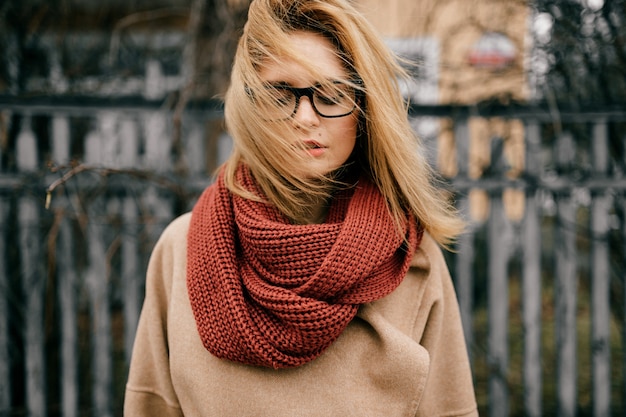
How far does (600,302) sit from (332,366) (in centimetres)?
186

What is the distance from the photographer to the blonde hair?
125 cm

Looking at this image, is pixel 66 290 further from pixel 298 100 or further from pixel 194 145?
pixel 298 100

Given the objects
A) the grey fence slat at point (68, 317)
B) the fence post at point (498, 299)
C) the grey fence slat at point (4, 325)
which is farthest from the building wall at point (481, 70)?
the grey fence slat at point (4, 325)

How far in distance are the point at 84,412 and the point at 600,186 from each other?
2829mm

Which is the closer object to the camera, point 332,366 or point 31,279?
point 332,366

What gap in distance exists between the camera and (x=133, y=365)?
1.47m

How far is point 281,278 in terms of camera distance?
4.21 feet

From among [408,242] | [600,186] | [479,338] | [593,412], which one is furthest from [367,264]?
[479,338]

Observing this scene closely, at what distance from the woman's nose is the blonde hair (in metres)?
0.05

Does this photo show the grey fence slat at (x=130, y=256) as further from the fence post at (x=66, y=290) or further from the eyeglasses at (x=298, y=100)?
the eyeglasses at (x=298, y=100)

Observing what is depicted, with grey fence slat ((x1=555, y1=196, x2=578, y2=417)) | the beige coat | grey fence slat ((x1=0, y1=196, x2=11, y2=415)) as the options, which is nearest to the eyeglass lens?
the beige coat

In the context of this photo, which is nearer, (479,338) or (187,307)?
(187,307)

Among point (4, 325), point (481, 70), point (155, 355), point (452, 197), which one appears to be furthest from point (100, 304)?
point (481, 70)

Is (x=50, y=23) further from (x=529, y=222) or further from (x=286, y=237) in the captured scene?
(x=529, y=222)
